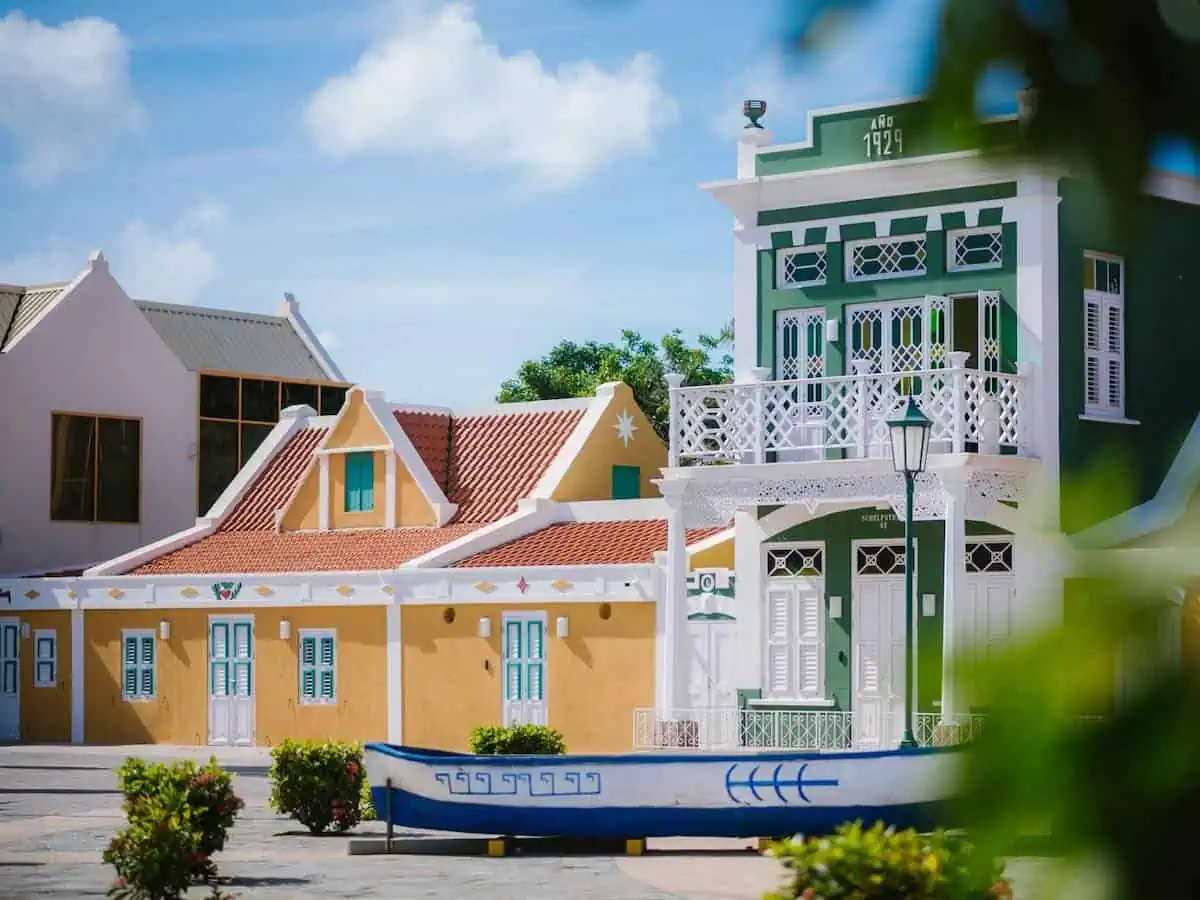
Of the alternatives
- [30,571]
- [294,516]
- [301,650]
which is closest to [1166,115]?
[301,650]

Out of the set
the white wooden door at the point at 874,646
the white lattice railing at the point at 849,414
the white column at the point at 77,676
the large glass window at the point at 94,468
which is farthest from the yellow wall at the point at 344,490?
the white wooden door at the point at 874,646

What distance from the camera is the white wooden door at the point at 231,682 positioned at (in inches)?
1352

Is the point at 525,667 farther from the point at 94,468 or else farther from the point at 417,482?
the point at 94,468

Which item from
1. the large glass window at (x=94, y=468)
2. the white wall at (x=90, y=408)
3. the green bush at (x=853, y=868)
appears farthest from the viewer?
Answer: the large glass window at (x=94, y=468)

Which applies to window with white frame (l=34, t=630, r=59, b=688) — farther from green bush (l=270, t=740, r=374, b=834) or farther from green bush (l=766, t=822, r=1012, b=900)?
green bush (l=766, t=822, r=1012, b=900)

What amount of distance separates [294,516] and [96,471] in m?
9.02

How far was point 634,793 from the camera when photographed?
60.7ft

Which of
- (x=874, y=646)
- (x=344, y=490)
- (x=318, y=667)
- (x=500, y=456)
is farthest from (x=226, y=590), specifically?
(x=874, y=646)

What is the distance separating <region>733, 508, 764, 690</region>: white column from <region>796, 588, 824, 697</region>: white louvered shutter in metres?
0.51

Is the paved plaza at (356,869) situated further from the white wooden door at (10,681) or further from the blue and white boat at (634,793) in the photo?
the white wooden door at (10,681)

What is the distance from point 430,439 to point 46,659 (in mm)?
7159

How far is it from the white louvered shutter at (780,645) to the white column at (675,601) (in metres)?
1.28

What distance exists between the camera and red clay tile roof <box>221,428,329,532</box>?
38.4 m

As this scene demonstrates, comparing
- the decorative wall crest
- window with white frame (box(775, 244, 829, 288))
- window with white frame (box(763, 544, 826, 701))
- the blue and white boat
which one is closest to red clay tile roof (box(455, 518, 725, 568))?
window with white frame (box(763, 544, 826, 701))
